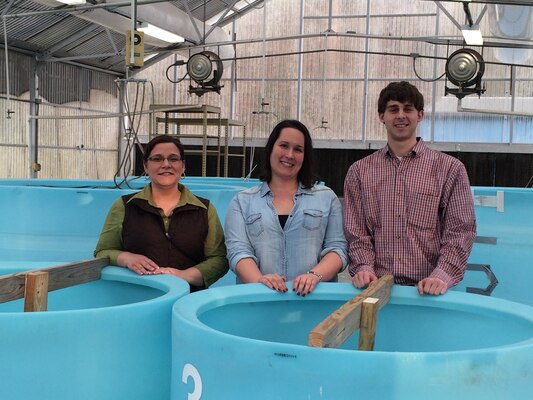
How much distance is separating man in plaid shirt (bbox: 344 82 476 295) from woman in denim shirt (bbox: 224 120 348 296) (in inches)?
3.9

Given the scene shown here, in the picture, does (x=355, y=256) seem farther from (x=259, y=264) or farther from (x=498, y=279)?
(x=498, y=279)

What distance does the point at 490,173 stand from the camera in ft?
50.8

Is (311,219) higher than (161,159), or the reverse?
(161,159)

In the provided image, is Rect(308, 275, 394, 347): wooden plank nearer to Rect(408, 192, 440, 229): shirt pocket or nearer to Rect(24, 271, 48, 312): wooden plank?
Rect(408, 192, 440, 229): shirt pocket

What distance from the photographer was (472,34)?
34.3ft

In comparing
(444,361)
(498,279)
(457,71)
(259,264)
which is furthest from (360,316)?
(457,71)

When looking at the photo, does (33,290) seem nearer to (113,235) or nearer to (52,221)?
(113,235)

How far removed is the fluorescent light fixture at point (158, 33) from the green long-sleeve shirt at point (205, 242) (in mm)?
9504

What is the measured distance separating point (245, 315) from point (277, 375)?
0.73 meters

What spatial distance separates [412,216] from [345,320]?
2.42 feet

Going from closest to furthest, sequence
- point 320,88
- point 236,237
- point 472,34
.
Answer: point 236,237, point 472,34, point 320,88

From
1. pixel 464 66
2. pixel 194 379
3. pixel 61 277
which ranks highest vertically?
pixel 464 66

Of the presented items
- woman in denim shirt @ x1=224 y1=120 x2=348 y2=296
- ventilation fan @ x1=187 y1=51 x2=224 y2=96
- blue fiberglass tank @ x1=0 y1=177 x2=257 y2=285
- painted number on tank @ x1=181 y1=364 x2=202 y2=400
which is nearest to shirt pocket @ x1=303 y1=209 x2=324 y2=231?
woman in denim shirt @ x1=224 y1=120 x2=348 y2=296

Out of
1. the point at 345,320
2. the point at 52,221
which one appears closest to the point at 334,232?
the point at 345,320
